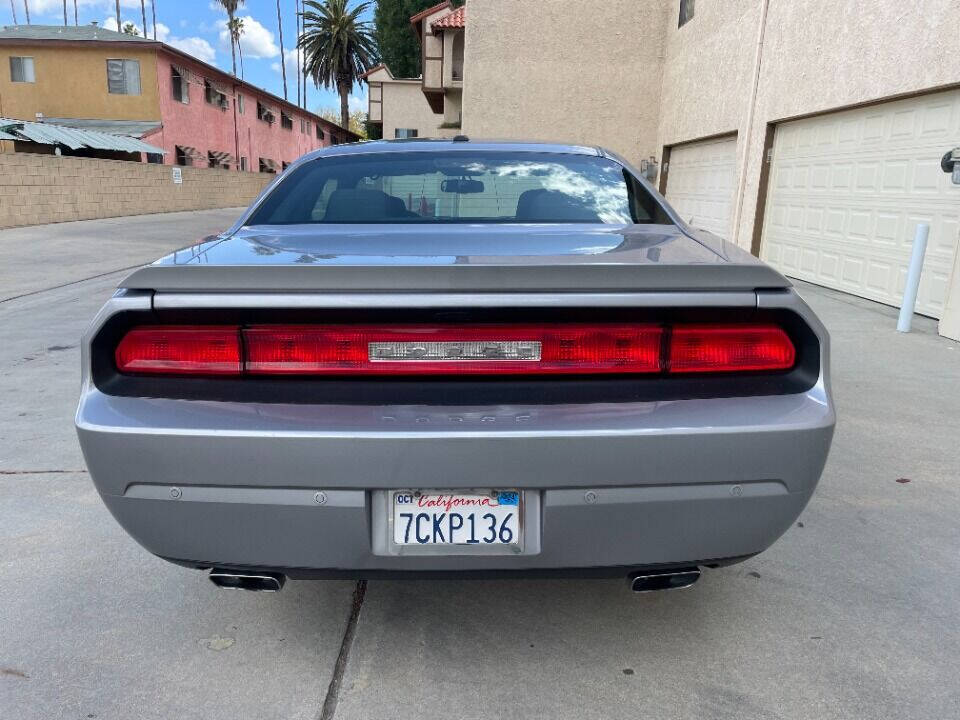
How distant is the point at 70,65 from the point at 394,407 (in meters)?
31.2

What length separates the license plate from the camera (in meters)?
1.69

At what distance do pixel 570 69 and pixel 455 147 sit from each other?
14615mm

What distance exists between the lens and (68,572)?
8.23 feet

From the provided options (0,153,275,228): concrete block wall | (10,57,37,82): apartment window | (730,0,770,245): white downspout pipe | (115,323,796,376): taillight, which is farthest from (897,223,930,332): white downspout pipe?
(10,57,37,82): apartment window

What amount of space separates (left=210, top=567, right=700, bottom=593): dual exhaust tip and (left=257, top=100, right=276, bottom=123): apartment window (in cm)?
3917

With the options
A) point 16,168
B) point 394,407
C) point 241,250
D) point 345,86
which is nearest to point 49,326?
point 241,250

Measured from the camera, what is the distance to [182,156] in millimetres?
29359

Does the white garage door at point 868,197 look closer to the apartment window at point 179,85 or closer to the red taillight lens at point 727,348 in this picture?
the red taillight lens at point 727,348

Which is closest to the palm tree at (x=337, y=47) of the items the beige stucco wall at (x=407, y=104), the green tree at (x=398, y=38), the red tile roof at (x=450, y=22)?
the green tree at (x=398, y=38)

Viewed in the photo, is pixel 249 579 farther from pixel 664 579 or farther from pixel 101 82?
pixel 101 82

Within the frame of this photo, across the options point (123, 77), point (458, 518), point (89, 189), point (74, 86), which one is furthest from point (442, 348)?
point (74, 86)

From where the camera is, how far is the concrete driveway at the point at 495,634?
74.3 inches

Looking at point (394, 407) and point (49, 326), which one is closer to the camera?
point (394, 407)

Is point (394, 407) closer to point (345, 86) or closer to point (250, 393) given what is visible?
point (250, 393)
